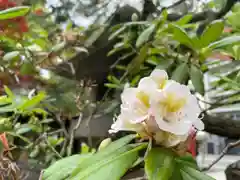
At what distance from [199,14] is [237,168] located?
670 mm

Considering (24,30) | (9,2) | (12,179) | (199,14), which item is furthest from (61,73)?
(12,179)

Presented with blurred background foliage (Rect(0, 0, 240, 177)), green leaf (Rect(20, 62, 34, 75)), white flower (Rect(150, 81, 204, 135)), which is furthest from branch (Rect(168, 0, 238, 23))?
white flower (Rect(150, 81, 204, 135))

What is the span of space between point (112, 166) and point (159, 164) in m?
0.05

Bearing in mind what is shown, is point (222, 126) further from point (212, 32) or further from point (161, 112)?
point (161, 112)

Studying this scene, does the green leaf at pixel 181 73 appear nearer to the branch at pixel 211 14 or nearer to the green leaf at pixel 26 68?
the branch at pixel 211 14

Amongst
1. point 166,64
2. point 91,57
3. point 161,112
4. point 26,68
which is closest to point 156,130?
point 161,112

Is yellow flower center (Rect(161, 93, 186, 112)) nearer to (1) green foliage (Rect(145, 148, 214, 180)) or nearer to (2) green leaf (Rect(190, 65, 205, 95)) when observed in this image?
(1) green foliage (Rect(145, 148, 214, 180))

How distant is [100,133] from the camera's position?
122 centimetres

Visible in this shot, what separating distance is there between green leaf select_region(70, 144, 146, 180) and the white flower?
0.05m

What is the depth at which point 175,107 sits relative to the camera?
1.20 feet

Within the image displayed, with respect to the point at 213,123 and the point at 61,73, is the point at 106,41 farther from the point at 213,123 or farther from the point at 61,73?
the point at 213,123

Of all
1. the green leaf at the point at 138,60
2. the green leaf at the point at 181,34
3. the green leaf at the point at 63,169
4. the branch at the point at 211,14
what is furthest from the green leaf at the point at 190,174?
the branch at the point at 211,14

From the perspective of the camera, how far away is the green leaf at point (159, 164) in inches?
12.6

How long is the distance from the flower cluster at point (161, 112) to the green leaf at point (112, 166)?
0.09 feet
